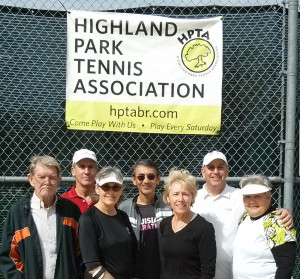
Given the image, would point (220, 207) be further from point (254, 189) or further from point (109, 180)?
point (109, 180)

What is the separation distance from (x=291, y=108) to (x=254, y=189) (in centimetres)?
118

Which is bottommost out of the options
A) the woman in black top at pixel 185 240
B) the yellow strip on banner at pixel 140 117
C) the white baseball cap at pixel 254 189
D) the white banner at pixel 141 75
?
the woman in black top at pixel 185 240

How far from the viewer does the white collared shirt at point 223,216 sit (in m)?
4.17

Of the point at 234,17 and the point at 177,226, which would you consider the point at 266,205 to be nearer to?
the point at 177,226

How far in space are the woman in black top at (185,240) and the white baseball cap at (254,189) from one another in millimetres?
339

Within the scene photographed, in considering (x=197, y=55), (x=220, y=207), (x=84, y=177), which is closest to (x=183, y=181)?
(x=220, y=207)

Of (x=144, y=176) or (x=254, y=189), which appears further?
(x=144, y=176)

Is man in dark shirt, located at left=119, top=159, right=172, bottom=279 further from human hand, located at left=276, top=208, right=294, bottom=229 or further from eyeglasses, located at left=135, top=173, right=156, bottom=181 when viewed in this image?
human hand, located at left=276, top=208, right=294, bottom=229

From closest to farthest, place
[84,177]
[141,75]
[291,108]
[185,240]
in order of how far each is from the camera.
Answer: [185,240], [84,177], [291,108], [141,75]

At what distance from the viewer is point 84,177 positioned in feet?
14.8

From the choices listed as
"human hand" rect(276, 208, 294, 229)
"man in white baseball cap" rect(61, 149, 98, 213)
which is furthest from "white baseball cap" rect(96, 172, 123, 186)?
"human hand" rect(276, 208, 294, 229)

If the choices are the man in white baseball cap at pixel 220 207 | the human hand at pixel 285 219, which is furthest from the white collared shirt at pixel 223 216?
the human hand at pixel 285 219

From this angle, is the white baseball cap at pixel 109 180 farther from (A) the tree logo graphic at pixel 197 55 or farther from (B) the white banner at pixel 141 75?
(A) the tree logo graphic at pixel 197 55

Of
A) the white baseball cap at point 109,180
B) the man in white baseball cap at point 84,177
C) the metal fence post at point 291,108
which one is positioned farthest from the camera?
the metal fence post at point 291,108
